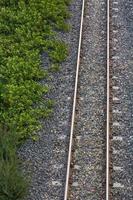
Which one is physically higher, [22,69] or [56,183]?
[22,69]

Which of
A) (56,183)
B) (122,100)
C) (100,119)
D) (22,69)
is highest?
(22,69)

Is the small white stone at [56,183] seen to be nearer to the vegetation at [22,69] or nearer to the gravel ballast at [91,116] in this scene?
the gravel ballast at [91,116]

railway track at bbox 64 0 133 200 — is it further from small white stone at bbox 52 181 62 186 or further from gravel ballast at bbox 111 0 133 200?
small white stone at bbox 52 181 62 186

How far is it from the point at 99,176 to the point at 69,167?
0.84m

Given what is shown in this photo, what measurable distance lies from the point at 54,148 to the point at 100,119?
1.83m

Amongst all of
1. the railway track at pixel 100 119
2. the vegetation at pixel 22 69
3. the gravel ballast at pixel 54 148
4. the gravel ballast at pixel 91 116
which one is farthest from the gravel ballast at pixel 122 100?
the vegetation at pixel 22 69

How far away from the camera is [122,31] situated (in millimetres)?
20203

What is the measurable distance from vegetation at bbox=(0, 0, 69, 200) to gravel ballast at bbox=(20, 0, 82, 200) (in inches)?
12.3

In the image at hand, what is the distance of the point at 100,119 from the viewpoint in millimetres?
15898

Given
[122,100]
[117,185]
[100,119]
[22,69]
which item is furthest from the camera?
[22,69]

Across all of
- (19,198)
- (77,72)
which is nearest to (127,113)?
(77,72)

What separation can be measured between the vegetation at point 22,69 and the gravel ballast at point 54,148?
0.31m

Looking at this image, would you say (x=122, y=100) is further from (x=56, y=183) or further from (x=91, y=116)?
(x=56, y=183)

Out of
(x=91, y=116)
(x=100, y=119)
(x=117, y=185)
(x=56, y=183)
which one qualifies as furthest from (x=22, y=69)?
(x=117, y=185)
